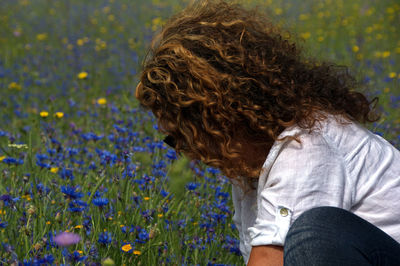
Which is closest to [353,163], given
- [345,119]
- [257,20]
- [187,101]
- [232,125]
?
[345,119]

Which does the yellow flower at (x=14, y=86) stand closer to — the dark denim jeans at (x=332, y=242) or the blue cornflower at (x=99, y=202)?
the blue cornflower at (x=99, y=202)

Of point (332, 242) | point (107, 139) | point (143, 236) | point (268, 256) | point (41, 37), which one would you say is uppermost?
point (332, 242)

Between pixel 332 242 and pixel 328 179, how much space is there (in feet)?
0.64

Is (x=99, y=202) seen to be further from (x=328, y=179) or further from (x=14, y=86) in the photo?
(x=14, y=86)

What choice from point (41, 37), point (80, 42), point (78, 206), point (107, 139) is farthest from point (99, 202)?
point (41, 37)

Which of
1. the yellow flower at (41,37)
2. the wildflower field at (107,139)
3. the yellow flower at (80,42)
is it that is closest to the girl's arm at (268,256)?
the wildflower field at (107,139)

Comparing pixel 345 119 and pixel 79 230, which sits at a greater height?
pixel 345 119

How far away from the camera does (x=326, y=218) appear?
A: 4.62ft

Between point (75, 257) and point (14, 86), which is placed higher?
point (75, 257)

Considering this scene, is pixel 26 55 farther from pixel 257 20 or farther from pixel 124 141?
pixel 257 20

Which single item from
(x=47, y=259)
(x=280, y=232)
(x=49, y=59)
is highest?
(x=280, y=232)

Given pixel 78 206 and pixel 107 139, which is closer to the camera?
pixel 78 206

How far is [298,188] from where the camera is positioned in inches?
58.8

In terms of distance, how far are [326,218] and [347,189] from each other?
21 cm
